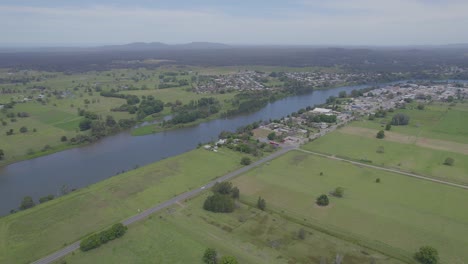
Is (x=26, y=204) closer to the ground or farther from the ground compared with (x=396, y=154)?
farther from the ground

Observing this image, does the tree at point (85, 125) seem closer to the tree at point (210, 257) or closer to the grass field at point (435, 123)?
the tree at point (210, 257)

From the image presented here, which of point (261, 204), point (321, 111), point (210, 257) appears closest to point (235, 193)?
point (261, 204)

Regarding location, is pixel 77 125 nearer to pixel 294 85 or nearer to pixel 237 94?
pixel 237 94

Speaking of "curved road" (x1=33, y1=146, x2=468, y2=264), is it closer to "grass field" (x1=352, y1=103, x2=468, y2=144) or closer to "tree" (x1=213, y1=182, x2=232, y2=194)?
"tree" (x1=213, y1=182, x2=232, y2=194)

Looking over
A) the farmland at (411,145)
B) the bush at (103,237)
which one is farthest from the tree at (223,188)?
the farmland at (411,145)

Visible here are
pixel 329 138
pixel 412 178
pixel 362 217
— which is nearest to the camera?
pixel 362 217

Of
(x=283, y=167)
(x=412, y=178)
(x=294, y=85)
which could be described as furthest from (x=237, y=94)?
(x=412, y=178)

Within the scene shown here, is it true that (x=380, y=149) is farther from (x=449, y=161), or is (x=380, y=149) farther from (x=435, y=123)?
(x=435, y=123)
